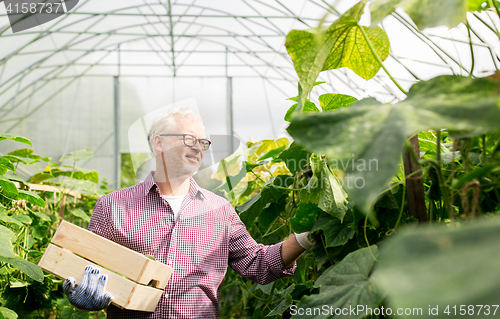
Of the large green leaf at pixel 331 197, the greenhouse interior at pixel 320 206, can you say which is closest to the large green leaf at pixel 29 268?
the greenhouse interior at pixel 320 206

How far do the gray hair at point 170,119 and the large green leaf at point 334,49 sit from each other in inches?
41.4

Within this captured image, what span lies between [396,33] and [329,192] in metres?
2.78

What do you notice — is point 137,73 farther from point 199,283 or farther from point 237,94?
point 199,283

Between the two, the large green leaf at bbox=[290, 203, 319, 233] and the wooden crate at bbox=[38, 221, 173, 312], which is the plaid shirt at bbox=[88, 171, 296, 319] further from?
the large green leaf at bbox=[290, 203, 319, 233]

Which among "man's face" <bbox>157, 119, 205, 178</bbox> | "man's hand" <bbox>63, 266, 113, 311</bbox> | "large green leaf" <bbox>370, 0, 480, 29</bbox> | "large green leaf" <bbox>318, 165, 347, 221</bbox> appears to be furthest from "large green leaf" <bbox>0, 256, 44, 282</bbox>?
"large green leaf" <bbox>370, 0, 480, 29</bbox>

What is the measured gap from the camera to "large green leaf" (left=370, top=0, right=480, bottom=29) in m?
0.33

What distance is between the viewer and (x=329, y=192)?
30.1 inches

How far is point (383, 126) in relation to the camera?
0.30 metres

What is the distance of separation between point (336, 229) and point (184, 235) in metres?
0.71

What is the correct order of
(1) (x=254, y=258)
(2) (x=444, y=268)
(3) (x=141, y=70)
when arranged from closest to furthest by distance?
1. (2) (x=444, y=268)
2. (1) (x=254, y=258)
3. (3) (x=141, y=70)

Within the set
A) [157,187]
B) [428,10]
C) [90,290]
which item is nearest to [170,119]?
[157,187]

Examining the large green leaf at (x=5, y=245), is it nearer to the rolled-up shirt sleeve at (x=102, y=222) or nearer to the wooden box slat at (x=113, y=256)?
the wooden box slat at (x=113, y=256)

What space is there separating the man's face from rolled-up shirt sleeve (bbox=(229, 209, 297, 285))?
278 mm

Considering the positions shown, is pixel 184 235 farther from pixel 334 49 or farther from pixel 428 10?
pixel 428 10
